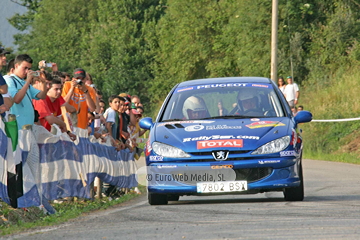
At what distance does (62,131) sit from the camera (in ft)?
37.7

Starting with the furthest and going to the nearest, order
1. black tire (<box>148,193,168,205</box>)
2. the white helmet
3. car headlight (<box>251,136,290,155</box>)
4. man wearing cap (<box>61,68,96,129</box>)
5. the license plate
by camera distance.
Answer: man wearing cap (<box>61,68,96,129</box>) < the white helmet < black tire (<box>148,193,168,205</box>) < car headlight (<box>251,136,290,155</box>) < the license plate

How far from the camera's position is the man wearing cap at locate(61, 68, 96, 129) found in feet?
42.2

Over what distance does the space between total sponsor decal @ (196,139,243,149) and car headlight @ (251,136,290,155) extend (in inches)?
8.7

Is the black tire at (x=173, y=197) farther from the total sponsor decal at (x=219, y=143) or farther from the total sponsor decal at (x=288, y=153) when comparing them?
the total sponsor decal at (x=288, y=153)

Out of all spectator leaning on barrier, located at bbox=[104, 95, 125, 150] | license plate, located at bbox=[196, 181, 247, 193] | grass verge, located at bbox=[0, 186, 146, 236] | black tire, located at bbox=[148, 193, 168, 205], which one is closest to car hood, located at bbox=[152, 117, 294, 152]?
license plate, located at bbox=[196, 181, 247, 193]

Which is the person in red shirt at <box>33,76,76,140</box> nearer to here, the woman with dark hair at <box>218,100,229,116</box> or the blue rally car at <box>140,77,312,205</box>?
the blue rally car at <box>140,77,312,205</box>

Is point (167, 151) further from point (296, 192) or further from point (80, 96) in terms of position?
point (80, 96)

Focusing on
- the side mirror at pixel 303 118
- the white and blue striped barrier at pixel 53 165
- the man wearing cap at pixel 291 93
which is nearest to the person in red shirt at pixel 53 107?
the white and blue striped barrier at pixel 53 165

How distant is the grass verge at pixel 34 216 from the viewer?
8.95m

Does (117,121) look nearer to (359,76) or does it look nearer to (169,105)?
(169,105)

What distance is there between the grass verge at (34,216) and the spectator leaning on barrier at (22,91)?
3.37 ft

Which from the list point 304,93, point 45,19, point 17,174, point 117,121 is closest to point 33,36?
point 45,19

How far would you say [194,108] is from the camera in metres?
11.7

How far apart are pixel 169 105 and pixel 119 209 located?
1.82 metres
